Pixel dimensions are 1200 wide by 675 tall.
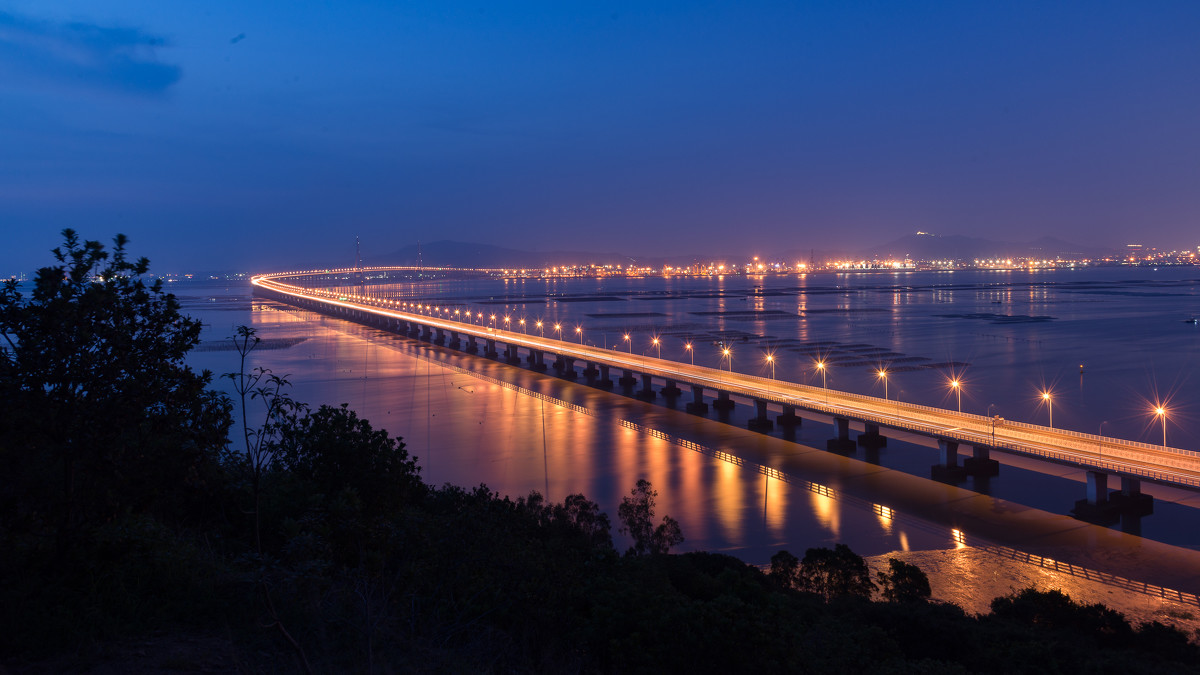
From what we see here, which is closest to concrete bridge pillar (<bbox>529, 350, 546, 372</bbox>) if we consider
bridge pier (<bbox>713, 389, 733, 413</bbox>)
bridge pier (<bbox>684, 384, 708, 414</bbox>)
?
bridge pier (<bbox>684, 384, 708, 414</bbox>)

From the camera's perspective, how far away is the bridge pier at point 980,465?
3338 cm

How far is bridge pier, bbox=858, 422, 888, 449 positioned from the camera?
38.8 meters

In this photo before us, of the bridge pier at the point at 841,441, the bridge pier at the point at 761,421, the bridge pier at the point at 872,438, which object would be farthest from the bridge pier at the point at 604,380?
the bridge pier at the point at 872,438

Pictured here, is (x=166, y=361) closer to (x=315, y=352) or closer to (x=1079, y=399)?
(x=1079, y=399)

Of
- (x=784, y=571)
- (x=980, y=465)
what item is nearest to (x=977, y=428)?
(x=980, y=465)

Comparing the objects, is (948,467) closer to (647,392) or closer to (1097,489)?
(1097,489)

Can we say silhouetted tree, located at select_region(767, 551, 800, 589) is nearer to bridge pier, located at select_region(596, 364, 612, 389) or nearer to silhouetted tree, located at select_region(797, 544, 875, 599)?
silhouetted tree, located at select_region(797, 544, 875, 599)

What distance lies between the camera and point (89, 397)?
776 cm

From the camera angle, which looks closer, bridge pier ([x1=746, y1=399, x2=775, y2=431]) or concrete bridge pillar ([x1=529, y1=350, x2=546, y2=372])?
bridge pier ([x1=746, y1=399, x2=775, y2=431])

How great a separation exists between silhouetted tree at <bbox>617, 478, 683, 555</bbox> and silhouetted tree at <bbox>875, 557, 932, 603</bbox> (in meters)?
6.38

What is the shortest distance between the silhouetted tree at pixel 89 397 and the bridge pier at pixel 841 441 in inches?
1346

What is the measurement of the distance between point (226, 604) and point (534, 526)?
1114 centimetres

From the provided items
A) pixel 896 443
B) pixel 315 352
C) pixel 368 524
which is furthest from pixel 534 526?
pixel 315 352

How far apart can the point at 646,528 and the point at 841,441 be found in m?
16.6
